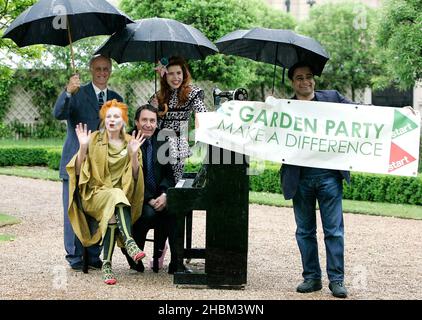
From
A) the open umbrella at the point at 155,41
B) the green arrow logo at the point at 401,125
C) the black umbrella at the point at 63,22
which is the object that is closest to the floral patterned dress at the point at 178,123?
the open umbrella at the point at 155,41

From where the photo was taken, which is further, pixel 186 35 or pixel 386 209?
pixel 386 209

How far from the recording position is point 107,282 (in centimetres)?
632

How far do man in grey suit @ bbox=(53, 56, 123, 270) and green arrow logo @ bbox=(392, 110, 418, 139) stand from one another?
99.7 inches

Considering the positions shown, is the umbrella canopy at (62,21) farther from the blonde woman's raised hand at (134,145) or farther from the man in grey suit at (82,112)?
the blonde woman's raised hand at (134,145)

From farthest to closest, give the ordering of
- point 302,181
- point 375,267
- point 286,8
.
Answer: point 286,8, point 375,267, point 302,181

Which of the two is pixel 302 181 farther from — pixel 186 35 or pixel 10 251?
pixel 10 251

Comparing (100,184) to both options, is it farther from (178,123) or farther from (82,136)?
(178,123)

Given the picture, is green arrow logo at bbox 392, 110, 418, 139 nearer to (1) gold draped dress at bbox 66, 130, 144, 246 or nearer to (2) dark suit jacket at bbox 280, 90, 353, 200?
(2) dark suit jacket at bbox 280, 90, 353, 200

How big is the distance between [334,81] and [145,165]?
21.2m

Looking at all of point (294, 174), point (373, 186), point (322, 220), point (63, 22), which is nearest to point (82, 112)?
point (63, 22)

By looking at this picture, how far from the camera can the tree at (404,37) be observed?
54.1ft

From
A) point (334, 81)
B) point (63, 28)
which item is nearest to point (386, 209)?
point (63, 28)

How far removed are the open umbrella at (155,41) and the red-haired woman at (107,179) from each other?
78 centimetres

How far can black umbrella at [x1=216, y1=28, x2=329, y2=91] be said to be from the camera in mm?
6250
